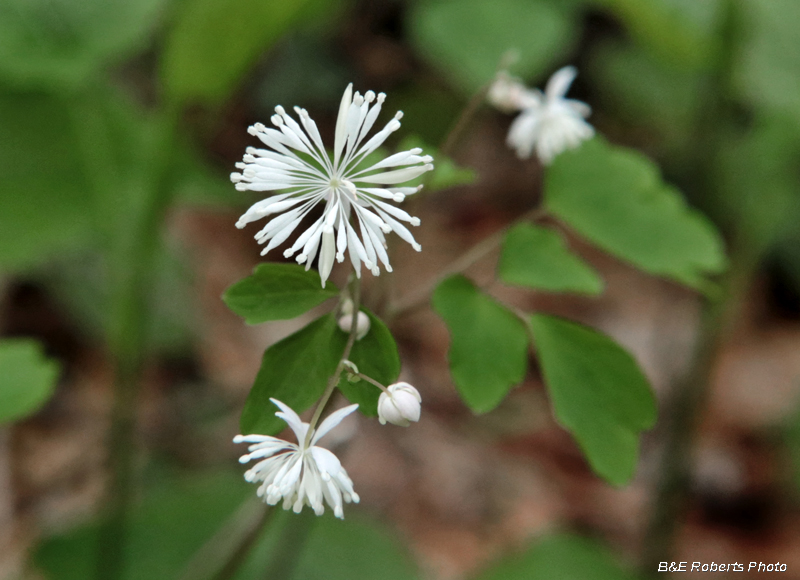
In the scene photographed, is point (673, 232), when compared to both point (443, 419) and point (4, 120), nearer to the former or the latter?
point (443, 419)

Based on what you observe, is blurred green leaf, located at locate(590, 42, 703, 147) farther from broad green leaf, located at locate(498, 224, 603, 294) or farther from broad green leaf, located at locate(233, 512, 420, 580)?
broad green leaf, located at locate(498, 224, 603, 294)

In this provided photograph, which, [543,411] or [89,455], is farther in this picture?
[543,411]

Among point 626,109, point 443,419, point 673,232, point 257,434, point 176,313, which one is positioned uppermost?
point 626,109

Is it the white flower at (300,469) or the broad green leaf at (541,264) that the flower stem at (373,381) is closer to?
the white flower at (300,469)

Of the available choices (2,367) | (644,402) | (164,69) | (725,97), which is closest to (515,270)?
(644,402)

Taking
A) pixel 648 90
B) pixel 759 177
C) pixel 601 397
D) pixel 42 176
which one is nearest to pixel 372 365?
pixel 601 397

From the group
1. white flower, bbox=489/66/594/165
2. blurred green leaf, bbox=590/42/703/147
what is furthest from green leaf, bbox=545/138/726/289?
blurred green leaf, bbox=590/42/703/147
